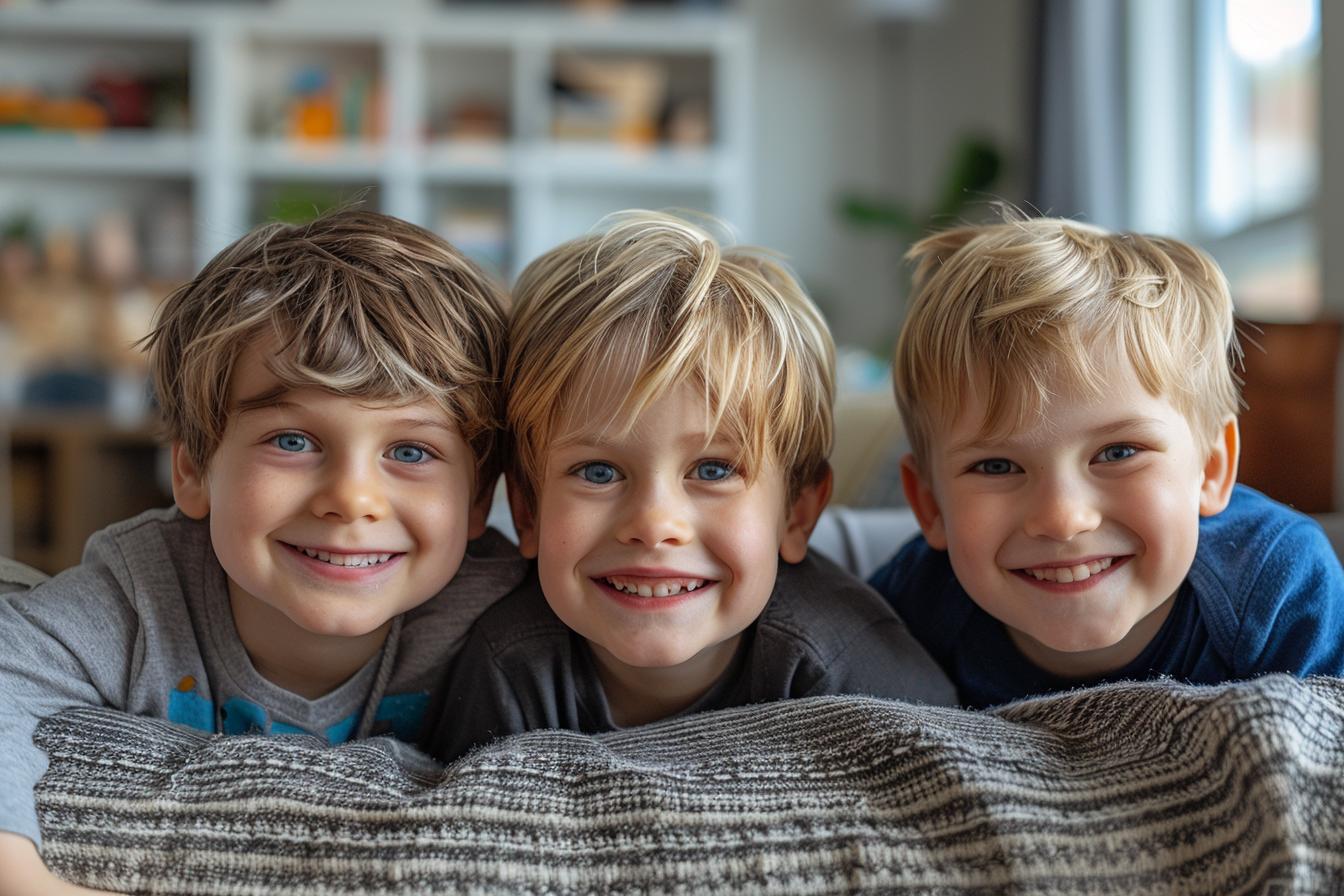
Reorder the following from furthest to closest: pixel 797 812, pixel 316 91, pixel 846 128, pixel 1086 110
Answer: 1. pixel 846 128
2. pixel 316 91
3. pixel 1086 110
4. pixel 797 812

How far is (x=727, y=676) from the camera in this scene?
0.93 metres

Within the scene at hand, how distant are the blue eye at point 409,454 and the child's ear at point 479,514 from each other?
80 mm

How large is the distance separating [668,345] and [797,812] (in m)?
0.36

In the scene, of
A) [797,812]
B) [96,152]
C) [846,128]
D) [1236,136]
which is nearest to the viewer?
[797,812]

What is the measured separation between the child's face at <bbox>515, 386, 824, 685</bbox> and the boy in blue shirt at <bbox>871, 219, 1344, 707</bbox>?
0.17 metres

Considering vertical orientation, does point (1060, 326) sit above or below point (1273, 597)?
above

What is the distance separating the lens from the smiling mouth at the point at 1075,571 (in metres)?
0.82

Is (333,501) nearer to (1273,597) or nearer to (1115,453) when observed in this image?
(1115,453)

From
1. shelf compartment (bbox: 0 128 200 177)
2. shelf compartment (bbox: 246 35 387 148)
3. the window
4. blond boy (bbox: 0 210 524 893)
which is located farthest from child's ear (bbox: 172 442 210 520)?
shelf compartment (bbox: 0 128 200 177)

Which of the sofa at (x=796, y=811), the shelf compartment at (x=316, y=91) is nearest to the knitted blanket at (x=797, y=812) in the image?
the sofa at (x=796, y=811)

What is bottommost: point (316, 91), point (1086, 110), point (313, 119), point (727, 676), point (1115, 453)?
point (727, 676)

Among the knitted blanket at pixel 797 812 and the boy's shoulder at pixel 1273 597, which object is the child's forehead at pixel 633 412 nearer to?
the knitted blanket at pixel 797 812

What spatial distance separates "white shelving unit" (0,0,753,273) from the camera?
12.6ft

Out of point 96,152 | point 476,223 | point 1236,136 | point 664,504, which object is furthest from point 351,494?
point 96,152
